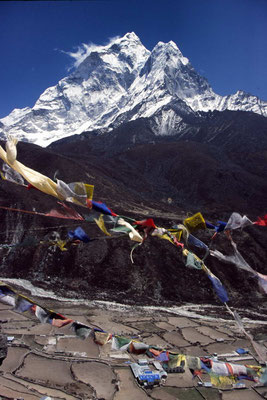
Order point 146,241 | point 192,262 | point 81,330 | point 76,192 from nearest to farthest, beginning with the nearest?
point 76,192
point 192,262
point 81,330
point 146,241

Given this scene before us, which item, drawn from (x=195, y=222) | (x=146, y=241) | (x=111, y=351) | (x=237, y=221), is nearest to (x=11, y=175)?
(x=195, y=222)

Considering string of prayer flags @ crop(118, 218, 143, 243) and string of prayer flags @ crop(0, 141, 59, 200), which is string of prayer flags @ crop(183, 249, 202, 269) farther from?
string of prayer flags @ crop(0, 141, 59, 200)

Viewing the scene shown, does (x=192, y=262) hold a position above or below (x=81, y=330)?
above

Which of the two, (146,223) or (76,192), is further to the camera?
(146,223)

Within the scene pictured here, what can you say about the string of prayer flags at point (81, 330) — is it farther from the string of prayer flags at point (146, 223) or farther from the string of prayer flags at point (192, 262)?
the string of prayer flags at point (146, 223)

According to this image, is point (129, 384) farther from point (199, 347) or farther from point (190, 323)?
point (190, 323)

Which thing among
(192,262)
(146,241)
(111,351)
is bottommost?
(111,351)

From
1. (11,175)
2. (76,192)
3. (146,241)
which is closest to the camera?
(76,192)

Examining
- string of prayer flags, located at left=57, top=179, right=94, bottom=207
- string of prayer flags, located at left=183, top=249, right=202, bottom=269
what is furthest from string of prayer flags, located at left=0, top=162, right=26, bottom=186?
string of prayer flags, located at left=183, top=249, right=202, bottom=269

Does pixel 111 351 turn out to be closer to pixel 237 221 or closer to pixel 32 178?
pixel 237 221

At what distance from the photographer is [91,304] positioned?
28641 millimetres

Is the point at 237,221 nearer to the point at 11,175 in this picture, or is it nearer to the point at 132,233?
the point at 132,233

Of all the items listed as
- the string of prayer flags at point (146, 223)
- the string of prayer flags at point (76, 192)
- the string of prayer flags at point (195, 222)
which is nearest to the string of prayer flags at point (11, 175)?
the string of prayer flags at point (76, 192)

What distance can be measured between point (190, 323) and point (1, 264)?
69.2ft
